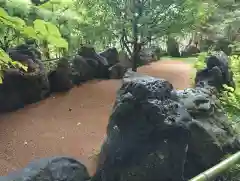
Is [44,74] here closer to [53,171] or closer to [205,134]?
[53,171]

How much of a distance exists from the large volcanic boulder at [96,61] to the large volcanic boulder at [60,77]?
1137 mm

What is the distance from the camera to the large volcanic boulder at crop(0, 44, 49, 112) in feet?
17.2

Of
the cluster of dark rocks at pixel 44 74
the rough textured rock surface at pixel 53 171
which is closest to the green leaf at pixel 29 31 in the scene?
the rough textured rock surface at pixel 53 171

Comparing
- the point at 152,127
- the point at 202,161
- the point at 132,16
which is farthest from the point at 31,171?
the point at 132,16

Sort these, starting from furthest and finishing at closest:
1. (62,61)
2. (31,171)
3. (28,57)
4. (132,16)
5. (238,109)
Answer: (132,16), (62,61), (28,57), (238,109), (31,171)

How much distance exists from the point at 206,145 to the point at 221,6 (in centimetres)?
771

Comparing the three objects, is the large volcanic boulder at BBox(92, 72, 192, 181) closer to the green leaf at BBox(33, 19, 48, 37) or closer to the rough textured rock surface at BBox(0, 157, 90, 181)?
the rough textured rock surface at BBox(0, 157, 90, 181)

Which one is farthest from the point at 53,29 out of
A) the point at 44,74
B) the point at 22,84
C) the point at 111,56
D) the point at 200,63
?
the point at 111,56

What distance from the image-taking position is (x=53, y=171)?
2.75 meters

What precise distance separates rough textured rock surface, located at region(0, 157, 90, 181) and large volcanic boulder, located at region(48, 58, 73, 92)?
3.43m

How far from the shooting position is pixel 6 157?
147 inches

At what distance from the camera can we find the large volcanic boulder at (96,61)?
7427 millimetres

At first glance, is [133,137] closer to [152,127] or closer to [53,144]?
[152,127]

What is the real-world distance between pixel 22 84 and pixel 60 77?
2.91 ft
